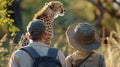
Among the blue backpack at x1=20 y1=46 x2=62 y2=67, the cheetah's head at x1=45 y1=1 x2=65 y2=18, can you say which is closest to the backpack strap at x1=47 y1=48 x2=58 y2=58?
the blue backpack at x1=20 y1=46 x2=62 y2=67

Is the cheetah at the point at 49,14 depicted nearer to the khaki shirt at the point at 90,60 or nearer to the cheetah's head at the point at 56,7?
the cheetah's head at the point at 56,7

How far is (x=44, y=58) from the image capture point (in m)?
6.29

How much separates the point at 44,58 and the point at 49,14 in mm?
3070

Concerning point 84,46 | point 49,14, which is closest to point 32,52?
point 84,46

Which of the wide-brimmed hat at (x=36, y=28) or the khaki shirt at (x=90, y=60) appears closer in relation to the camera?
the wide-brimmed hat at (x=36, y=28)

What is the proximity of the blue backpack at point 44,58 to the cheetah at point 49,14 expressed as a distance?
2333 mm

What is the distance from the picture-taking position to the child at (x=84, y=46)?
274 inches

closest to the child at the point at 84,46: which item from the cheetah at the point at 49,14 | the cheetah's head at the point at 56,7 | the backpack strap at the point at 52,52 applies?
the backpack strap at the point at 52,52

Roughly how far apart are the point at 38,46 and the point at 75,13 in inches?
1041

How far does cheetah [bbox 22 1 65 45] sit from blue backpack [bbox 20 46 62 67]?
2333mm

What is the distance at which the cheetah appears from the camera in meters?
8.98

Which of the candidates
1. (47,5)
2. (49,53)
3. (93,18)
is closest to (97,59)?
(49,53)

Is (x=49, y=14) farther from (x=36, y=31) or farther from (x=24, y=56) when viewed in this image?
Result: (x=24, y=56)

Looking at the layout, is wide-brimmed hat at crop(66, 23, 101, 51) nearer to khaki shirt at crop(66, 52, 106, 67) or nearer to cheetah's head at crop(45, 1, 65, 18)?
khaki shirt at crop(66, 52, 106, 67)
